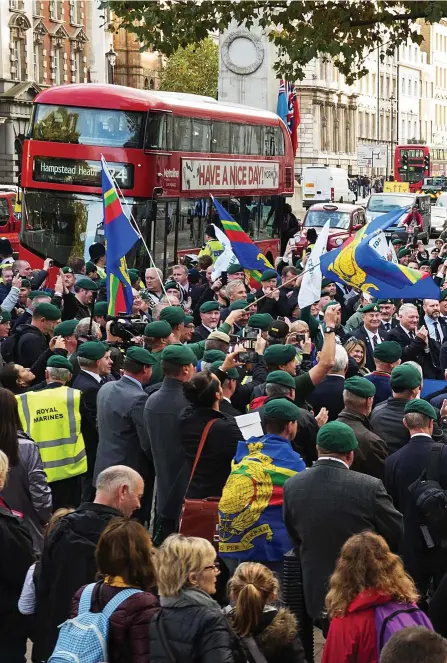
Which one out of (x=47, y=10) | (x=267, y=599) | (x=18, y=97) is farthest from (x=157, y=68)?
(x=267, y=599)

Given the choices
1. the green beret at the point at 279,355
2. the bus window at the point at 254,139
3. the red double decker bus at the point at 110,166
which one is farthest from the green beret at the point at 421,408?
the bus window at the point at 254,139

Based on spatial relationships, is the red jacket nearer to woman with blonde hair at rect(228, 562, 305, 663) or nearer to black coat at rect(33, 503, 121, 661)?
woman with blonde hair at rect(228, 562, 305, 663)

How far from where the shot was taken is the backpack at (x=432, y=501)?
6.52 meters

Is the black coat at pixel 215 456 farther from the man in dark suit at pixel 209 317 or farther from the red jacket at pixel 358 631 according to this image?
the man in dark suit at pixel 209 317

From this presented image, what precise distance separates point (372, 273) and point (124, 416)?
4.43 m

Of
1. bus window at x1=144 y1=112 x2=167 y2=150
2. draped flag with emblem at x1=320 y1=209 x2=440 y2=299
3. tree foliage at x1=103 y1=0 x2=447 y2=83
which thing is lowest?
draped flag with emblem at x1=320 y1=209 x2=440 y2=299

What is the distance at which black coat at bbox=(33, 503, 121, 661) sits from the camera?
5.50 metres

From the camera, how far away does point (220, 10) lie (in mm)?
15164

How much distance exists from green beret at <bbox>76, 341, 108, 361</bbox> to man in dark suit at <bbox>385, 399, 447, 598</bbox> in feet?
8.20

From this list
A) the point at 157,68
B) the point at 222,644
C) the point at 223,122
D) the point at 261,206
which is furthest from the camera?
the point at 157,68

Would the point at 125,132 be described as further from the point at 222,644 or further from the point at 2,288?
the point at 222,644

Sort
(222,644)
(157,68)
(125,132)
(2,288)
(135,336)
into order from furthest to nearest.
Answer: (157,68) < (125,132) < (2,288) < (135,336) < (222,644)

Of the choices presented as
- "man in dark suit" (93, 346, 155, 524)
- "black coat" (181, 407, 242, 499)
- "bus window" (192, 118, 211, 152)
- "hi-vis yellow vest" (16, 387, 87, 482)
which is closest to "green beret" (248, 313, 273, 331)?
"man in dark suit" (93, 346, 155, 524)

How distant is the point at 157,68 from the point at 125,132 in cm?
6533
